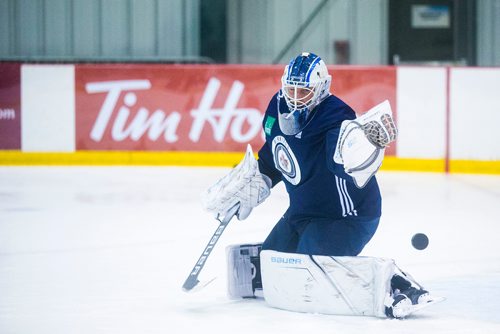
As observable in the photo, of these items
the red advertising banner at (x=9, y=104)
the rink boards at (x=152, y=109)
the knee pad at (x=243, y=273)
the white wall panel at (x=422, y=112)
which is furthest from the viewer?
the red advertising banner at (x=9, y=104)

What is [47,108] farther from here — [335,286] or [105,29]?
[335,286]

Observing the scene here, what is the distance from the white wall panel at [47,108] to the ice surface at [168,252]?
44 cm

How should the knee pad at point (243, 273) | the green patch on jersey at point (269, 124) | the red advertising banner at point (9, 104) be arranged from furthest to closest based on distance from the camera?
1. the red advertising banner at point (9, 104)
2. the knee pad at point (243, 273)
3. the green patch on jersey at point (269, 124)

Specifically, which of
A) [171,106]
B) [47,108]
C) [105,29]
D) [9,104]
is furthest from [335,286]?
[105,29]

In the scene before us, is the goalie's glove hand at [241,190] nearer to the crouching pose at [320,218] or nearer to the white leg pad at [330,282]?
the crouching pose at [320,218]

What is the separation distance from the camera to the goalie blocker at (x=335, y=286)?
4.07 metres

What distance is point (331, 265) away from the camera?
162 inches

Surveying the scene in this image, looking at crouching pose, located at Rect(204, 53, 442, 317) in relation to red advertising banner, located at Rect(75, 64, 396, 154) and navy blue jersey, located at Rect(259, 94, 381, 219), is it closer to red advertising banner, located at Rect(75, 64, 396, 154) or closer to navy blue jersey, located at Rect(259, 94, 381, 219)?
navy blue jersey, located at Rect(259, 94, 381, 219)

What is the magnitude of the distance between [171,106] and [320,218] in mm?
6101

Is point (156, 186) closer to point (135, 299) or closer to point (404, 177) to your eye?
point (404, 177)

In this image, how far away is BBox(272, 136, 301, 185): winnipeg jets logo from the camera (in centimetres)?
430

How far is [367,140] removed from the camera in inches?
150

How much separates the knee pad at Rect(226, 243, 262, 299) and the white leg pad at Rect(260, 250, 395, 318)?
26 cm

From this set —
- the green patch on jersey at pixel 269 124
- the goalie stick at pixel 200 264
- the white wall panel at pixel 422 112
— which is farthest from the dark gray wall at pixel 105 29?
the green patch on jersey at pixel 269 124
